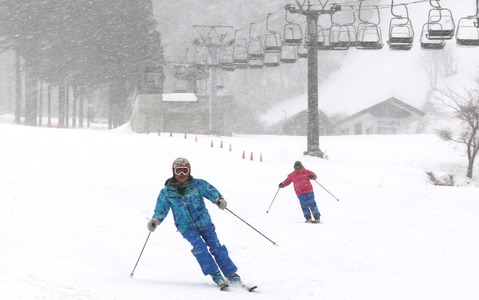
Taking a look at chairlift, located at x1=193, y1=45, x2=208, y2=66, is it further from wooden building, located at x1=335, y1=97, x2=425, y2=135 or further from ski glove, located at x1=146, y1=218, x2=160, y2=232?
ski glove, located at x1=146, y1=218, x2=160, y2=232

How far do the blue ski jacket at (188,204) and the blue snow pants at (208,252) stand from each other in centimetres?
9

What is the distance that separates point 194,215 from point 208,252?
0.48 metres

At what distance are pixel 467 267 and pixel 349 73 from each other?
380 feet

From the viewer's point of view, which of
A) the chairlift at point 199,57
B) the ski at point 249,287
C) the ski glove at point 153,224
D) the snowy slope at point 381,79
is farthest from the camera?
the snowy slope at point 381,79

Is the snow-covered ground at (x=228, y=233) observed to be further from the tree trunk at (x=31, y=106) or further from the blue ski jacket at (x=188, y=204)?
the tree trunk at (x=31, y=106)

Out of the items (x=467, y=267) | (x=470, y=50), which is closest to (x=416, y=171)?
(x=467, y=267)

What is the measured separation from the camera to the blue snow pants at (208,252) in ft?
21.9

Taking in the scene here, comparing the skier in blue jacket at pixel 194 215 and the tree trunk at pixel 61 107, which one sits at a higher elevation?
the tree trunk at pixel 61 107

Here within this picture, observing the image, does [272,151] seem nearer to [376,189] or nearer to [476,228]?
[376,189]

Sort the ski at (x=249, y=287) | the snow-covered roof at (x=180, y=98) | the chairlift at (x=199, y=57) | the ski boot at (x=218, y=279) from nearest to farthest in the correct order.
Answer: the ski at (x=249, y=287) < the ski boot at (x=218, y=279) < the chairlift at (x=199, y=57) < the snow-covered roof at (x=180, y=98)

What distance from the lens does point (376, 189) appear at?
18.6 meters

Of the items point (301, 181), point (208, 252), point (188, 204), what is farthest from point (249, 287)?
point (301, 181)

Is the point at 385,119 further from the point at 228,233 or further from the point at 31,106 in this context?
the point at 228,233

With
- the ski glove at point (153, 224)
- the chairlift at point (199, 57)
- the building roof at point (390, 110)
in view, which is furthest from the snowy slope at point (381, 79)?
the ski glove at point (153, 224)
